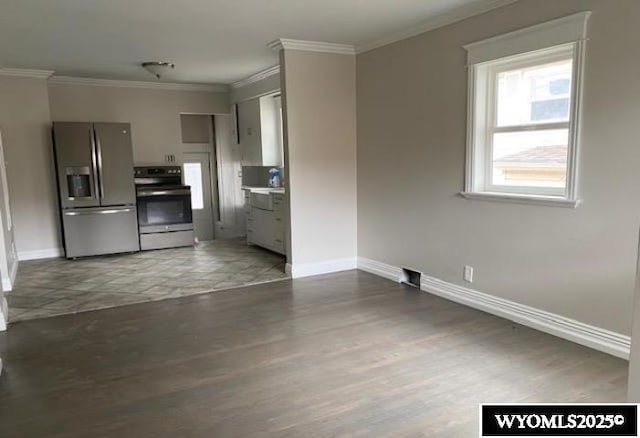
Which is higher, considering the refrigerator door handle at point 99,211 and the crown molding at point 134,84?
the crown molding at point 134,84

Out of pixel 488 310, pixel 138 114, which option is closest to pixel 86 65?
pixel 138 114

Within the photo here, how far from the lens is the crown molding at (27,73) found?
5863 millimetres

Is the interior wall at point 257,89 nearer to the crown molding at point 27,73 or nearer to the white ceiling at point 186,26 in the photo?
the white ceiling at point 186,26

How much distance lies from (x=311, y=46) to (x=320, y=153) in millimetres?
1138

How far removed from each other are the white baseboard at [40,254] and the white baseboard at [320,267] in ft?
11.5

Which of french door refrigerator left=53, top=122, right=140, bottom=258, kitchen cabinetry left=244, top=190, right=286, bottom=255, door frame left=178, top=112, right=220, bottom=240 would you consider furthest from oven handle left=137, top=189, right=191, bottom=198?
door frame left=178, top=112, right=220, bottom=240

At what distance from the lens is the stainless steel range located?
22.0ft

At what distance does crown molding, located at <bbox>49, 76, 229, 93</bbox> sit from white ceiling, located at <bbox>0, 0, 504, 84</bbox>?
0.79 meters

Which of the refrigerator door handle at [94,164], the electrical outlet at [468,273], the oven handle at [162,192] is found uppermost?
the refrigerator door handle at [94,164]

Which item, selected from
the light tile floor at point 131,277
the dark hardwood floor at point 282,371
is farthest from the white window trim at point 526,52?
the light tile floor at point 131,277

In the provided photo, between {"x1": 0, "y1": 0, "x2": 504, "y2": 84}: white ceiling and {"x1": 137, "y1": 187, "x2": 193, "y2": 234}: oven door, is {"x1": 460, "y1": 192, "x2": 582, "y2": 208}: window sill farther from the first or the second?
{"x1": 137, "y1": 187, "x2": 193, "y2": 234}: oven door

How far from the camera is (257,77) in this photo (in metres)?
6.79

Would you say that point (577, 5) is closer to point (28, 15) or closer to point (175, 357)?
point (175, 357)

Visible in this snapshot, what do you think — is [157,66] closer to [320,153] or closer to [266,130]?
[266,130]
